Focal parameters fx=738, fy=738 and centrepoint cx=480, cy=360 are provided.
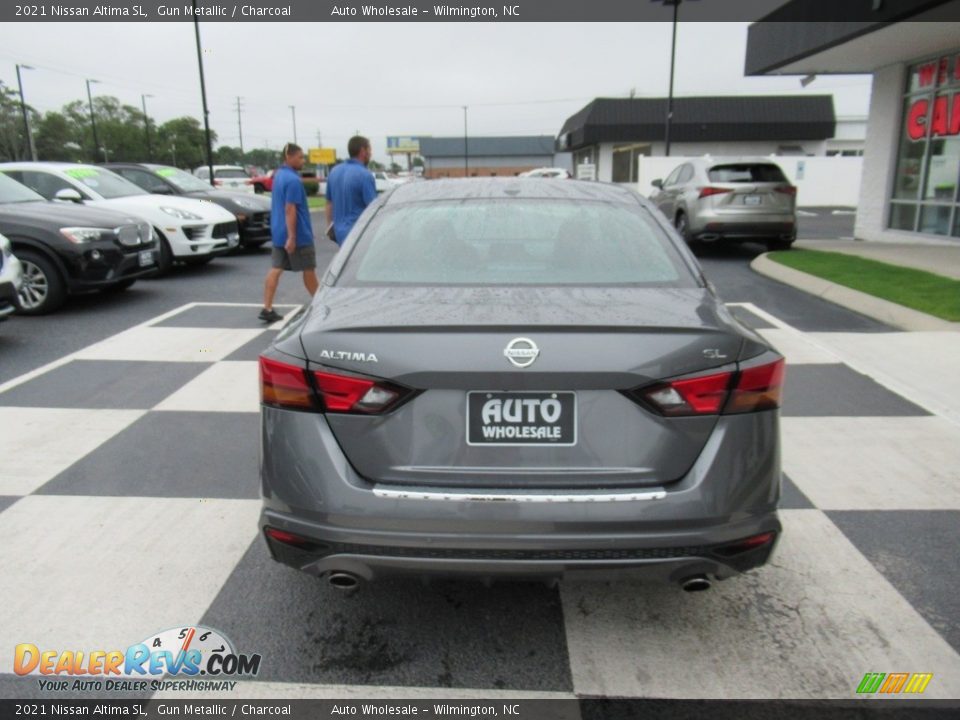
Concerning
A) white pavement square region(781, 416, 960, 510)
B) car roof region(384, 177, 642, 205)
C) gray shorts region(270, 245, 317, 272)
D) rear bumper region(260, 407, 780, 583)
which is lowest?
white pavement square region(781, 416, 960, 510)

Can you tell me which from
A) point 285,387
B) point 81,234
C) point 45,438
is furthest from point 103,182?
point 285,387

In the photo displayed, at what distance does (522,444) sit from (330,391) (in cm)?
59

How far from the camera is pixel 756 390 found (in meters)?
2.24

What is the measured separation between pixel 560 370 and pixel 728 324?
614mm

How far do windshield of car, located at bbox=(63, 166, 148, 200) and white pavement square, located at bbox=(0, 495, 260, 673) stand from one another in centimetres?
807

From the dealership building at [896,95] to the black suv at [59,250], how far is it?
10898 mm

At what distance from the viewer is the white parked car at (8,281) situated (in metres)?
6.29

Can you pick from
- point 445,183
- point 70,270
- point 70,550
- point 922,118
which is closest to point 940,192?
point 922,118

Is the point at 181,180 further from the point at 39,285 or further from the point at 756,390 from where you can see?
the point at 756,390

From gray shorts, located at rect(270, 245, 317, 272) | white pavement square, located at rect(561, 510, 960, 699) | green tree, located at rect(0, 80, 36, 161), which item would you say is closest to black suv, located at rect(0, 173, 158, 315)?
gray shorts, located at rect(270, 245, 317, 272)

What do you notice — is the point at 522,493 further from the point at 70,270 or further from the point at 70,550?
the point at 70,270

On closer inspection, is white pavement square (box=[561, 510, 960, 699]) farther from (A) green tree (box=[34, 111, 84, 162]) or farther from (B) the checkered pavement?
(A) green tree (box=[34, 111, 84, 162])

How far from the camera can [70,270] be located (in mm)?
7824

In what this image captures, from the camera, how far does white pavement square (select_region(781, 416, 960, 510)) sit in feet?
12.1
